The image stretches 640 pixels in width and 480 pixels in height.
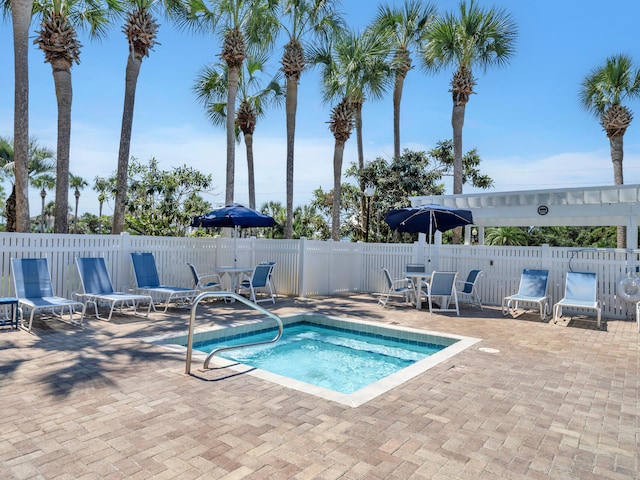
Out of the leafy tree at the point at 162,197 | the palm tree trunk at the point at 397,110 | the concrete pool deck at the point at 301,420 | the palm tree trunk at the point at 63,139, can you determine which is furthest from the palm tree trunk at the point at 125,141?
the palm tree trunk at the point at 397,110

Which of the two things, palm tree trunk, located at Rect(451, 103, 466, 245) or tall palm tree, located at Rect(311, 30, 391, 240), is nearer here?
tall palm tree, located at Rect(311, 30, 391, 240)

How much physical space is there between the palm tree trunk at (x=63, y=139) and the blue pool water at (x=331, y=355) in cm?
744

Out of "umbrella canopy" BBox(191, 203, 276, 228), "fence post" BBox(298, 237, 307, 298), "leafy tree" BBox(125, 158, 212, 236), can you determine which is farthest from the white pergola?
"leafy tree" BBox(125, 158, 212, 236)

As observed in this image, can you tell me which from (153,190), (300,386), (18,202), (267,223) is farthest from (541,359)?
(153,190)

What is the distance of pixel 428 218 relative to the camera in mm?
10719

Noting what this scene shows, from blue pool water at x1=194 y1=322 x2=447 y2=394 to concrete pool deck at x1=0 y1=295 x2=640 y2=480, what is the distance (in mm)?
1116

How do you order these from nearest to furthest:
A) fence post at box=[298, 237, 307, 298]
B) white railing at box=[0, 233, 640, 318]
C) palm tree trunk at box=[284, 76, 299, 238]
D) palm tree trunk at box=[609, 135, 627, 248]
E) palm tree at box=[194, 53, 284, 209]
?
1. white railing at box=[0, 233, 640, 318]
2. fence post at box=[298, 237, 307, 298]
3. palm tree trunk at box=[284, 76, 299, 238]
4. palm tree at box=[194, 53, 284, 209]
5. palm tree trunk at box=[609, 135, 627, 248]

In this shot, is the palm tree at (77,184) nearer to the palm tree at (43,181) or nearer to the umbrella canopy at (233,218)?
the palm tree at (43,181)

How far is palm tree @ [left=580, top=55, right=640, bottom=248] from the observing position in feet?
65.6

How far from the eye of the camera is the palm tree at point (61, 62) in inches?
473

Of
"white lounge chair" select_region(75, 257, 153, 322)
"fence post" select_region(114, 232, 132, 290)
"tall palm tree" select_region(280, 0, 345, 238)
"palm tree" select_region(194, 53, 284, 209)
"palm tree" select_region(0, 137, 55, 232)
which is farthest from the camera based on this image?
"palm tree" select_region(0, 137, 55, 232)

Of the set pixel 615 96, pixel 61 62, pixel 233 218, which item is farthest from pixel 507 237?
pixel 61 62

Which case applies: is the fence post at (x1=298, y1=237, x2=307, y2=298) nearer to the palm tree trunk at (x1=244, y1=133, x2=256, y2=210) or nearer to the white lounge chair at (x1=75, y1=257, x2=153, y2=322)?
the white lounge chair at (x1=75, y1=257, x2=153, y2=322)

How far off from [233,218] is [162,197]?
6.55m
